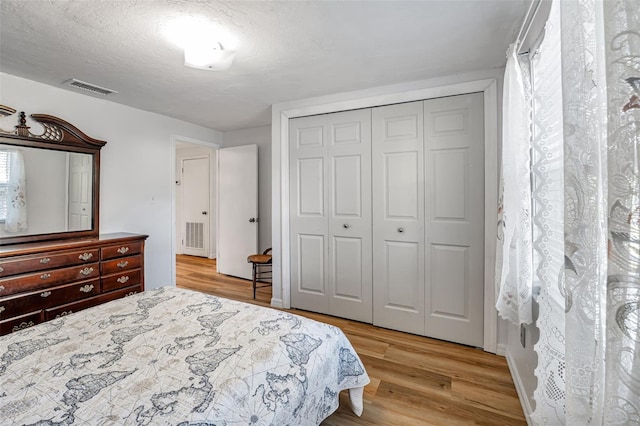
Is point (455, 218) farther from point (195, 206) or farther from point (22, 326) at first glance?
point (195, 206)

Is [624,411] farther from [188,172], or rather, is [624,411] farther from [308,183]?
[188,172]

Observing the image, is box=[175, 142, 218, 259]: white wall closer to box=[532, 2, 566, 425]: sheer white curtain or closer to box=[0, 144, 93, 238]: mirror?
box=[0, 144, 93, 238]: mirror

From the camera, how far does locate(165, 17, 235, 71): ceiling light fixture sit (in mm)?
1716

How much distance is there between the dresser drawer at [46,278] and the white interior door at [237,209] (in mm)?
2010

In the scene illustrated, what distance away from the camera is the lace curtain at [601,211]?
17.4 inches

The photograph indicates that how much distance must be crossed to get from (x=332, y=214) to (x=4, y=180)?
2.83m

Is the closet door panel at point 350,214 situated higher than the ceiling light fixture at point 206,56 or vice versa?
the ceiling light fixture at point 206,56

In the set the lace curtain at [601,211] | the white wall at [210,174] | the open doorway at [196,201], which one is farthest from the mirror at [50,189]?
the lace curtain at [601,211]

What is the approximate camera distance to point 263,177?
4.29m

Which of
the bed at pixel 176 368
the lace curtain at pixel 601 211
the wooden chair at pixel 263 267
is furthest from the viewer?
the wooden chair at pixel 263 267

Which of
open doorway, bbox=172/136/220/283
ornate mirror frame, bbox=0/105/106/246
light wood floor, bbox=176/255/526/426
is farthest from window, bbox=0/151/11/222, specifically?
open doorway, bbox=172/136/220/283

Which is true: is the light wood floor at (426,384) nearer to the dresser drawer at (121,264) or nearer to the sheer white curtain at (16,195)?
the dresser drawer at (121,264)

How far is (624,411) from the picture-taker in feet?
1.43

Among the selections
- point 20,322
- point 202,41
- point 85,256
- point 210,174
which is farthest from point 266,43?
point 210,174
